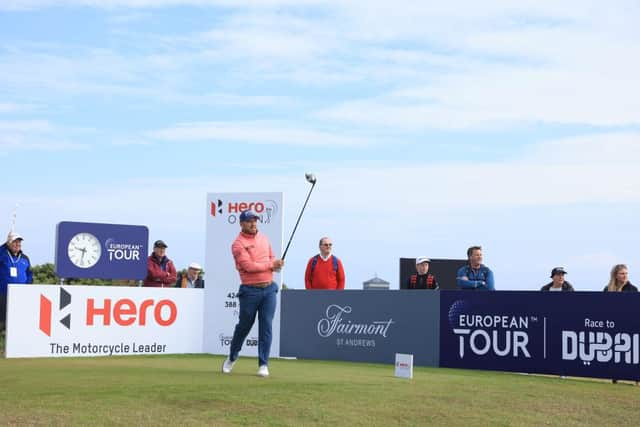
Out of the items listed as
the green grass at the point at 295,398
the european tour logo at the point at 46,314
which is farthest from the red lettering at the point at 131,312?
the green grass at the point at 295,398

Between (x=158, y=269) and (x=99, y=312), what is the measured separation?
1.96 meters

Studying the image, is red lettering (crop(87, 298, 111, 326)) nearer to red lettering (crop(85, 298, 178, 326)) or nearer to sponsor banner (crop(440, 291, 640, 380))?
red lettering (crop(85, 298, 178, 326))

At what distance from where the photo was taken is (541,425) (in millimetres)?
10281

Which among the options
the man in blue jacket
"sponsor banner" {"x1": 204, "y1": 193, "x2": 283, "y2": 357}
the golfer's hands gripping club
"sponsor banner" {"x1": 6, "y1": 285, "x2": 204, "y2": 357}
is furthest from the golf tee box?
the man in blue jacket

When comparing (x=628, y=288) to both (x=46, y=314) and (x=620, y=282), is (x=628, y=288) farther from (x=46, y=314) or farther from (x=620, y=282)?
(x=46, y=314)

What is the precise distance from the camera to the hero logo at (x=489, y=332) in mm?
15219

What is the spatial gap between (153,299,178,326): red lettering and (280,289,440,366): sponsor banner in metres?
2.41

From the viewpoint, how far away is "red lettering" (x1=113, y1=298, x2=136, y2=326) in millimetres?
18562

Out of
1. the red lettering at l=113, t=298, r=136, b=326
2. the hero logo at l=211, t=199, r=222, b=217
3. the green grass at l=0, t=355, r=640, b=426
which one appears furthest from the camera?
the hero logo at l=211, t=199, r=222, b=217

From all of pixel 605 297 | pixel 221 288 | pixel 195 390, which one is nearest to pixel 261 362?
pixel 195 390

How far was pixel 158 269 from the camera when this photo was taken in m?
20.0

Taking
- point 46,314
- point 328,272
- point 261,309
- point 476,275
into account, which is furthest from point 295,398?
point 46,314

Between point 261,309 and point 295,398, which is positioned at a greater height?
point 261,309

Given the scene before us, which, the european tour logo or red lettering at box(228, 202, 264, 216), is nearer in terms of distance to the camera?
the european tour logo
